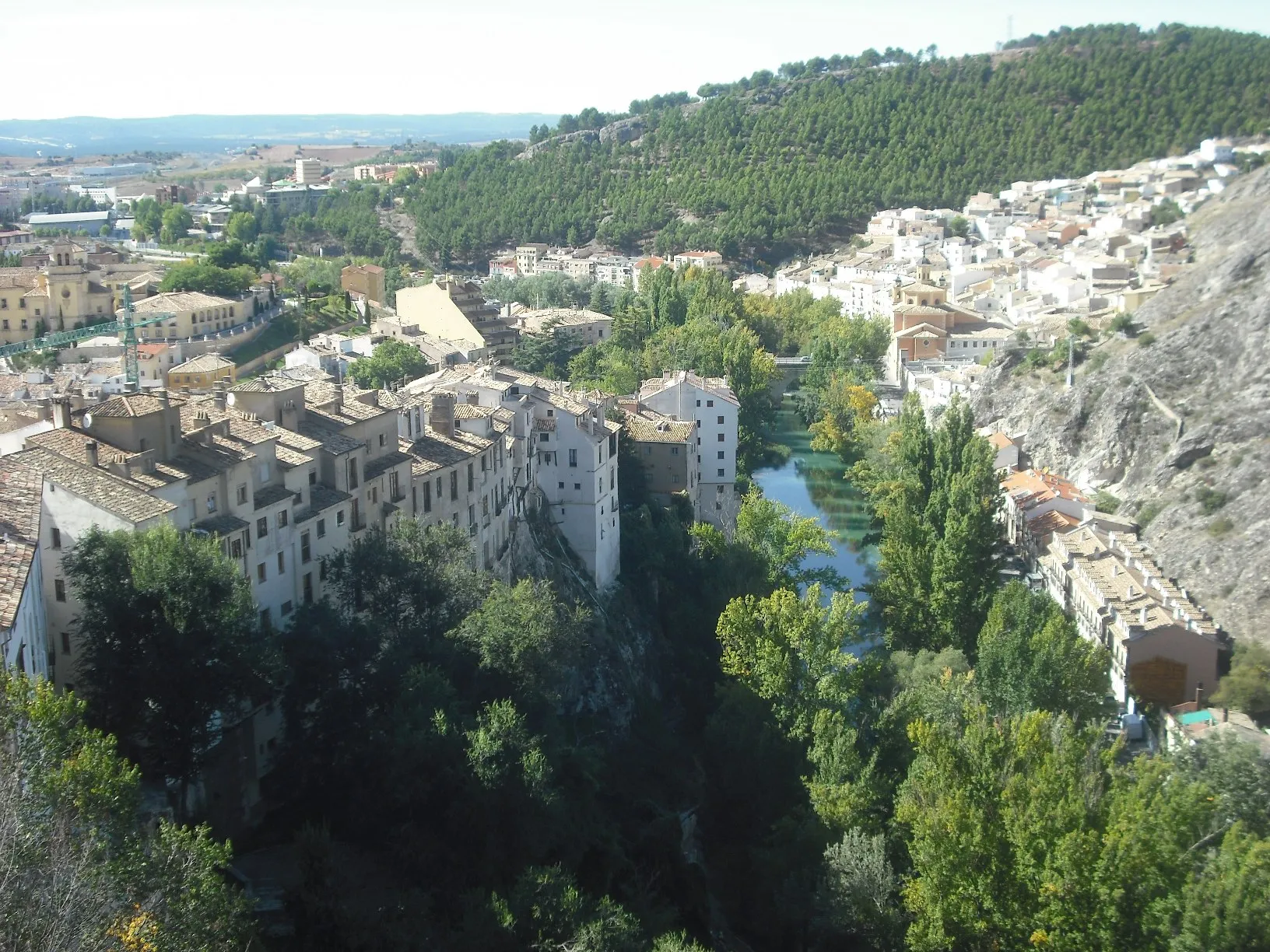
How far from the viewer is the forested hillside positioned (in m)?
92.3

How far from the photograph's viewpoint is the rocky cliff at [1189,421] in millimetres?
35312

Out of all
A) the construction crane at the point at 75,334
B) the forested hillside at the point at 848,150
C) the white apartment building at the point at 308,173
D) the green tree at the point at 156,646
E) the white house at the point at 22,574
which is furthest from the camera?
the white apartment building at the point at 308,173

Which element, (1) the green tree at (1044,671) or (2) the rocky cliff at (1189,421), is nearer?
(1) the green tree at (1044,671)

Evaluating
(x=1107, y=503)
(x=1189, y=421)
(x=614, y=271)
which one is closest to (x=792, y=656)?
(x=1107, y=503)

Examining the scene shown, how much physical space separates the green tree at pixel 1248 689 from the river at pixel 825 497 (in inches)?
374

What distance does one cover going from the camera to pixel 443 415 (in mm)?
25234

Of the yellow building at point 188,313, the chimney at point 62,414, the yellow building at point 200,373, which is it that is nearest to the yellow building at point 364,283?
the yellow building at point 188,313

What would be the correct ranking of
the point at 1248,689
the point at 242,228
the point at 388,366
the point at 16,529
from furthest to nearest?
the point at 242,228, the point at 388,366, the point at 1248,689, the point at 16,529

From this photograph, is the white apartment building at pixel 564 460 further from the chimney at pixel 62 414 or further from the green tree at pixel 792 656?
the chimney at pixel 62 414

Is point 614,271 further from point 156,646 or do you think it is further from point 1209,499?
point 156,646

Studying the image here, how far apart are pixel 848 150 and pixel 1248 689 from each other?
80.2 metres

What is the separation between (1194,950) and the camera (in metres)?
16.5

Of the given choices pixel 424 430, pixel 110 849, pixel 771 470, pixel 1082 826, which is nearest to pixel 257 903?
pixel 110 849

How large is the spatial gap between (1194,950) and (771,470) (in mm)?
33873
